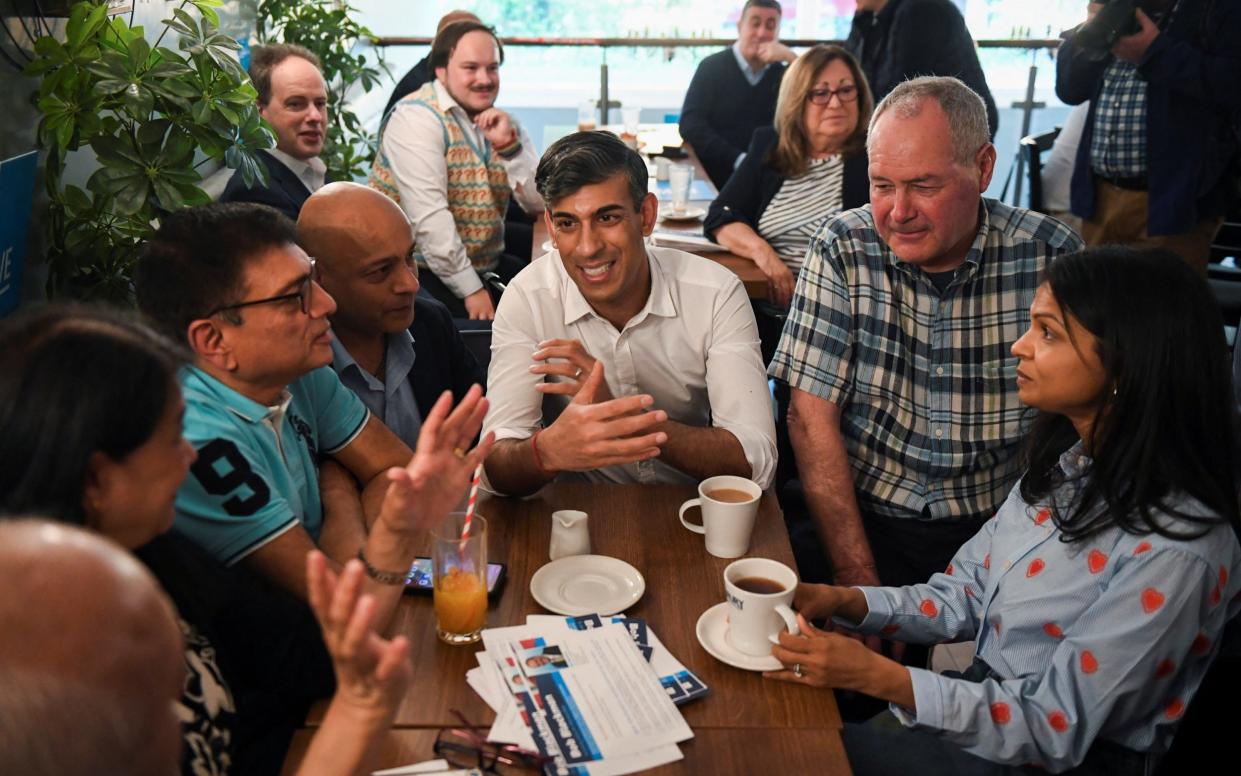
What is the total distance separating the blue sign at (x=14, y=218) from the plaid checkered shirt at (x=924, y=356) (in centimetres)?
168

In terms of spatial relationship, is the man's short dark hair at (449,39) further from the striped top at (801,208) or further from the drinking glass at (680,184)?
the striped top at (801,208)

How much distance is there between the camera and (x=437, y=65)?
4.04 meters

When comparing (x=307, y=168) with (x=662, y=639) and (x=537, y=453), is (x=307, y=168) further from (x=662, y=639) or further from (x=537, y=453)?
(x=662, y=639)

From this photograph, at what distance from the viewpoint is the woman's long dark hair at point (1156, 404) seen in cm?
140

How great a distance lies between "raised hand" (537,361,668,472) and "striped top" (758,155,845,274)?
184 cm

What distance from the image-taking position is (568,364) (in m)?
1.94

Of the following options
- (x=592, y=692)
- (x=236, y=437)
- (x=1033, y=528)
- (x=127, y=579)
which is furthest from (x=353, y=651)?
(x=1033, y=528)

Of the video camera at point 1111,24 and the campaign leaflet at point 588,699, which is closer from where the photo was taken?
the campaign leaflet at point 588,699

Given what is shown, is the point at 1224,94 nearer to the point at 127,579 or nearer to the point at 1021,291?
the point at 1021,291

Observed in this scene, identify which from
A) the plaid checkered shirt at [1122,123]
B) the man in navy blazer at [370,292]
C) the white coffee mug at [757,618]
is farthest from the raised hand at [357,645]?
the plaid checkered shirt at [1122,123]

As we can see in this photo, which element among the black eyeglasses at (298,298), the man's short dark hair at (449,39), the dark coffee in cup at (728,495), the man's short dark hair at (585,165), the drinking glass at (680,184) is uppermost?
the man's short dark hair at (449,39)

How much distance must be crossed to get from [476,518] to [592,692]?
11.9 inches

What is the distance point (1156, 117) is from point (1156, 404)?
Answer: 2.92 m

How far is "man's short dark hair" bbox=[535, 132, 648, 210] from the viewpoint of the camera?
2090 mm
